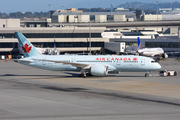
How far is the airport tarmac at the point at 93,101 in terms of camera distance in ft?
89.0

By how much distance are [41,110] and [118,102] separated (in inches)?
350

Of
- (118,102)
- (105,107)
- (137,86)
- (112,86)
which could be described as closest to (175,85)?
(137,86)

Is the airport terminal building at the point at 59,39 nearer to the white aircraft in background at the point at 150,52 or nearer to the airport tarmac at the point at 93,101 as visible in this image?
the white aircraft in background at the point at 150,52

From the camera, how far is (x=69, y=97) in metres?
36.3

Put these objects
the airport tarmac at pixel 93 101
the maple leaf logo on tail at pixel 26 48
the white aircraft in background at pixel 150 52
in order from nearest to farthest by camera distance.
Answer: the airport tarmac at pixel 93 101 < the maple leaf logo on tail at pixel 26 48 < the white aircraft in background at pixel 150 52

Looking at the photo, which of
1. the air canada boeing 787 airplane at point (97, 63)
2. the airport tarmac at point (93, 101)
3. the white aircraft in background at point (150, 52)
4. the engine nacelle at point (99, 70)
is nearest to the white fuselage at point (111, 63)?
the air canada boeing 787 airplane at point (97, 63)

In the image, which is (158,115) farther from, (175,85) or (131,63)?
(131,63)

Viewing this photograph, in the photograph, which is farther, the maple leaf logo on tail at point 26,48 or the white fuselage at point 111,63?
the maple leaf logo on tail at point 26,48

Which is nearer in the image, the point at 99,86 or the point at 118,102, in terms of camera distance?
the point at 118,102

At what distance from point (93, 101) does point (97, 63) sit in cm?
2343

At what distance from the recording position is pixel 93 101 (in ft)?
111

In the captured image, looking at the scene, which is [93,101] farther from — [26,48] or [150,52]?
[150,52]

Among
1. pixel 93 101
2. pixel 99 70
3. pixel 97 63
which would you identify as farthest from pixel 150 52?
pixel 93 101

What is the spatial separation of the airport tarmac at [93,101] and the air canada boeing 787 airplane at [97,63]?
5328mm
